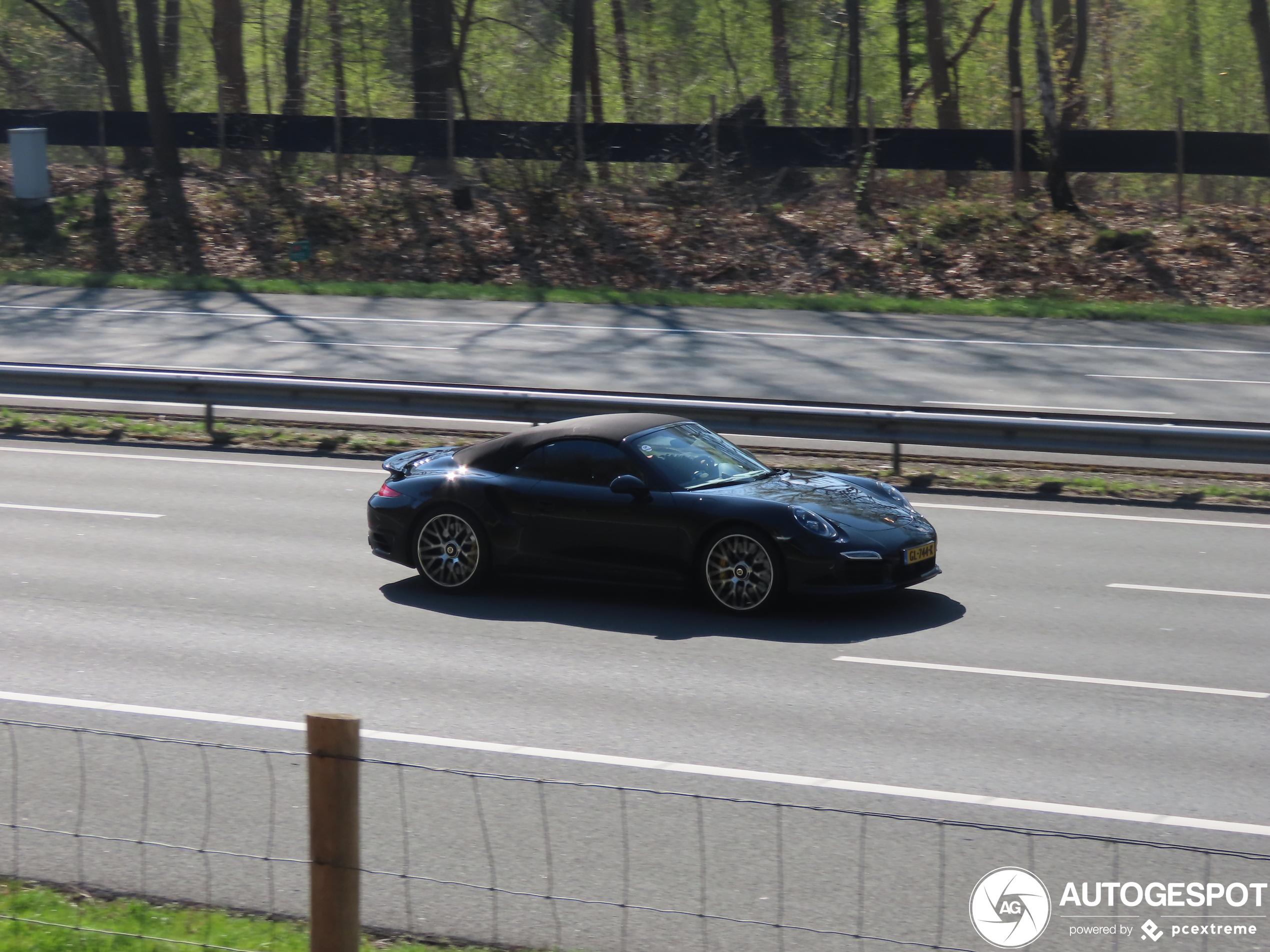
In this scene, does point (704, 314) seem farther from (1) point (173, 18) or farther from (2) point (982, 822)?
(1) point (173, 18)

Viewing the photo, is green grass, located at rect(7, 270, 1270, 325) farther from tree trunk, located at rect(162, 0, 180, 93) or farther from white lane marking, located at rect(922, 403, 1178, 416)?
tree trunk, located at rect(162, 0, 180, 93)

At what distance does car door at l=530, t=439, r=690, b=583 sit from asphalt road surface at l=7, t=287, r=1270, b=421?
763 cm

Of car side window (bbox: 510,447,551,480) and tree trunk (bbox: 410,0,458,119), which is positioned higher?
tree trunk (bbox: 410,0,458,119)

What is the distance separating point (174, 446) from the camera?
1617cm

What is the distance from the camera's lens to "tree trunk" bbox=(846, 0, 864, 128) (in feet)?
105

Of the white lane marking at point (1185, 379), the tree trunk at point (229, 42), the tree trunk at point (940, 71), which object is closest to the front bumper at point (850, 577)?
the white lane marking at point (1185, 379)

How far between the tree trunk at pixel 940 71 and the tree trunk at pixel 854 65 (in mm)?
2828

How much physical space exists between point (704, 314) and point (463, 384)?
7493mm

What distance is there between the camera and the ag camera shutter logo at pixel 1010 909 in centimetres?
513

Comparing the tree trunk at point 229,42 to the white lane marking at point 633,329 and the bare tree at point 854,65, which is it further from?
the bare tree at point 854,65

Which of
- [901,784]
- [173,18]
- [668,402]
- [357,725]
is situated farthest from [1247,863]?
[173,18]

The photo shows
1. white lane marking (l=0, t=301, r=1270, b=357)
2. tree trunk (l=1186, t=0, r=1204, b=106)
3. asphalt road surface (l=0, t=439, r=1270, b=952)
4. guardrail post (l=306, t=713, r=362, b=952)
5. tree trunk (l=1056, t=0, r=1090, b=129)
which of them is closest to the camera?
guardrail post (l=306, t=713, r=362, b=952)

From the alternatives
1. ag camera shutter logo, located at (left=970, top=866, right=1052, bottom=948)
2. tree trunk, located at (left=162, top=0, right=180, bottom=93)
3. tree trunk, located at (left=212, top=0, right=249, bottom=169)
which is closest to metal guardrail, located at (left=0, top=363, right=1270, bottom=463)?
ag camera shutter logo, located at (left=970, top=866, right=1052, bottom=948)

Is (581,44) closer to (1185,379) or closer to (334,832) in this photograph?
(1185,379)
